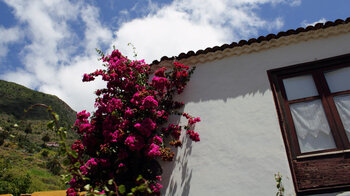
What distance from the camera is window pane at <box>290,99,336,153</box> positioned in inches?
186

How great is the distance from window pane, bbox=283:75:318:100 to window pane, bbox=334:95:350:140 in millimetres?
418

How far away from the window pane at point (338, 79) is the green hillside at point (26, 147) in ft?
16.8

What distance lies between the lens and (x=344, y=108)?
4.86 meters

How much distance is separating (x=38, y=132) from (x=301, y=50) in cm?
6924

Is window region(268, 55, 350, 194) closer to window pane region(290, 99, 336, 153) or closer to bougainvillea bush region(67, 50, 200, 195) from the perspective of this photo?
window pane region(290, 99, 336, 153)

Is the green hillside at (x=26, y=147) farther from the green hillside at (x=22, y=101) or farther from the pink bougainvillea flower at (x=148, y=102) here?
the pink bougainvillea flower at (x=148, y=102)

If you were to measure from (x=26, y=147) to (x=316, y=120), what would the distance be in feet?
193

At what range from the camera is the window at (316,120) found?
14.4ft

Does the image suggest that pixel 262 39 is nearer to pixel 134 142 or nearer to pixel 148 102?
pixel 148 102

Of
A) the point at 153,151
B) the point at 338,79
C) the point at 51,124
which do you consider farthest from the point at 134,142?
the point at 338,79

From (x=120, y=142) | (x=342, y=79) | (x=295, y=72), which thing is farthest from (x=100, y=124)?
(x=342, y=79)

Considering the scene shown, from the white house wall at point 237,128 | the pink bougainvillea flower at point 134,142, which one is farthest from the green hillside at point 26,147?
the white house wall at point 237,128

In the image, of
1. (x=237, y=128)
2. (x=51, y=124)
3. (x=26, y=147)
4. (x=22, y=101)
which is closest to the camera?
(x=51, y=124)

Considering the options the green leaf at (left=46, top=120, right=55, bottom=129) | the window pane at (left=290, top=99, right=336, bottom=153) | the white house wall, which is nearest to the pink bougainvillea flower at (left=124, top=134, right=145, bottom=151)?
the white house wall
